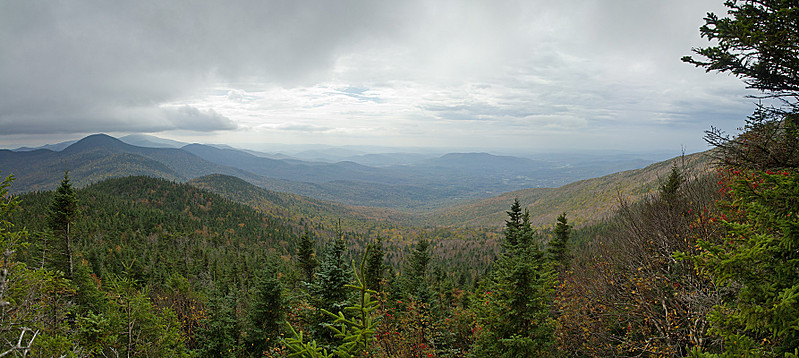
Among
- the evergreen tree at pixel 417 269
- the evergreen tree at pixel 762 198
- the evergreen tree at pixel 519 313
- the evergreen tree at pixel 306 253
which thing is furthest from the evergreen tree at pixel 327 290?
the evergreen tree at pixel 417 269

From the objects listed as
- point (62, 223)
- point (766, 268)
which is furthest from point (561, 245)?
point (62, 223)

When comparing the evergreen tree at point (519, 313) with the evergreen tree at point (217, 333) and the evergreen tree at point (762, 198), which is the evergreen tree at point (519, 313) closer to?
the evergreen tree at point (762, 198)

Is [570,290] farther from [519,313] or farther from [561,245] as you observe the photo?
[519,313]

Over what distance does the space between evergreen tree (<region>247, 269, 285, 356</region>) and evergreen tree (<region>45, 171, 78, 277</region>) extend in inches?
387

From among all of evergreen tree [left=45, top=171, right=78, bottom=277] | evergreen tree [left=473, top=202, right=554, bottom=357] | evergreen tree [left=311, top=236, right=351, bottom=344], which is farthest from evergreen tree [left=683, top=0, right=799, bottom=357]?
evergreen tree [left=45, top=171, right=78, bottom=277]

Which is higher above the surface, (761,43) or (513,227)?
(761,43)

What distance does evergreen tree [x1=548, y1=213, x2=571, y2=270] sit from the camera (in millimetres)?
25812

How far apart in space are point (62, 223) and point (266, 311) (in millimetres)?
12133

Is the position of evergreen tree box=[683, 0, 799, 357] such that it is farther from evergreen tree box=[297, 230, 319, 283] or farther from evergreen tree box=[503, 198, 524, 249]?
evergreen tree box=[297, 230, 319, 283]

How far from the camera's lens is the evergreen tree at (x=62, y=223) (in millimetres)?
16391

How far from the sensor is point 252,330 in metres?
19.4

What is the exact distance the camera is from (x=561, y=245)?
26359 mm

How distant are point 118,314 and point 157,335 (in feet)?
7.25

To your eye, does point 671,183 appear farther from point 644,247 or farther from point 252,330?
point 252,330
